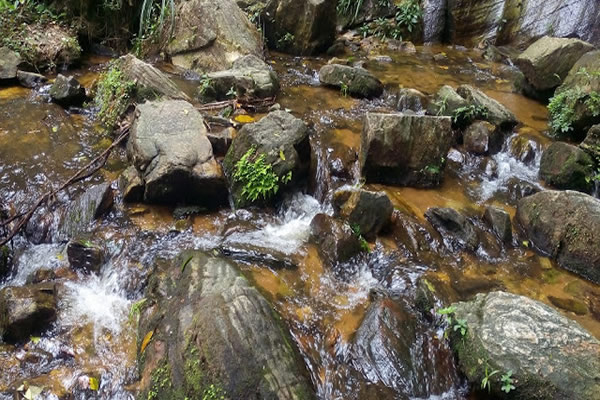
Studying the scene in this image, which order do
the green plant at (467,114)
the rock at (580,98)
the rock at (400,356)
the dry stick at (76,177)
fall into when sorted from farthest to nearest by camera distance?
1. the green plant at (467,114)
2. the rock at (580,98)
3. the dry stick at (76,177)
4. the rock at (400,356)

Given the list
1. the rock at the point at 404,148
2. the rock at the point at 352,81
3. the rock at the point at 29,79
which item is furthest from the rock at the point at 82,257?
the rock at the point at 352,81

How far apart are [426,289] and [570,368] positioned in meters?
1.28

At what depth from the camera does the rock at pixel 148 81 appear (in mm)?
6480

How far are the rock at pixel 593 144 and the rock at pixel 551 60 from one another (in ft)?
7.13

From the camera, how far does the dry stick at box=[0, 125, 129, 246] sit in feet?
14.9

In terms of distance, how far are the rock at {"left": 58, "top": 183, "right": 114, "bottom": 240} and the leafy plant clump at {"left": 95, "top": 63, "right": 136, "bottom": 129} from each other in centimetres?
168

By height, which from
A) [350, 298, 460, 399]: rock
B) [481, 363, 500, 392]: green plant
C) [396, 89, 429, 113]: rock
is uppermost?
[396, 89, 429, 113]: rock

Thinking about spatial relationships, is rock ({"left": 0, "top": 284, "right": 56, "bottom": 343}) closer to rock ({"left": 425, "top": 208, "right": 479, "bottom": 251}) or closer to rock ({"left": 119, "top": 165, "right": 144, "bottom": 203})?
rock ({"left": 119, "top": 165, "right": 144, "bottom": 203})

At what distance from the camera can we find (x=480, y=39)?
11500 mm

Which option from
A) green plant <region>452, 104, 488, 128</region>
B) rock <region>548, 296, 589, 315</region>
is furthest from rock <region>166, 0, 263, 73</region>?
rock <region>548, 296, 589, 315</region>

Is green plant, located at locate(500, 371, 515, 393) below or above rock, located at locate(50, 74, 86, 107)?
below

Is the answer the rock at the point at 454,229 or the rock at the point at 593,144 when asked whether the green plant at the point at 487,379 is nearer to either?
the rock at the point at 454,229

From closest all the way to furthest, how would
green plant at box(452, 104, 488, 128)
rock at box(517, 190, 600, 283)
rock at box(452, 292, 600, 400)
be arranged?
rock at box(452, 292, 600, 400), rock at box(517, 190, 600, 283), green plant at box(452, 104, 488, 128)

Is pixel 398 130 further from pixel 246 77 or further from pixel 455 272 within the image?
pixel 246 77
